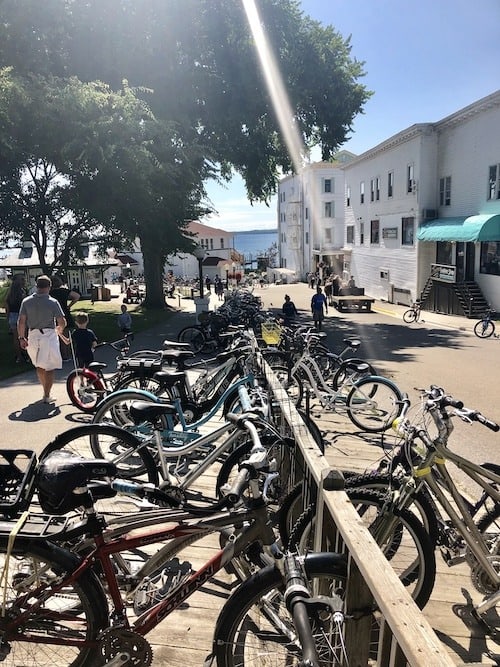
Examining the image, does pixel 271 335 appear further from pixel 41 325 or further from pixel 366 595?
pixel 366 595

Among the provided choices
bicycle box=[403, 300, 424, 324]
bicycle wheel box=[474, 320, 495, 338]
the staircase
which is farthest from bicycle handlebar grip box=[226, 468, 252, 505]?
the staircase

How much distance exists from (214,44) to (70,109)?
963 cm

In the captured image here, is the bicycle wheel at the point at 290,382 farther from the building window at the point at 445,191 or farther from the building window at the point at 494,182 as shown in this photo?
the building window at the point at 445,191

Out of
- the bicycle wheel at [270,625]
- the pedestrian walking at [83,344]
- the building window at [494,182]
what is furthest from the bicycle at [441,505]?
the building window at [494,182]

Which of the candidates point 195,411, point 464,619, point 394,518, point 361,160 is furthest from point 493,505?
point 361,160

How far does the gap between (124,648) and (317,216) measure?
54497 millimetres

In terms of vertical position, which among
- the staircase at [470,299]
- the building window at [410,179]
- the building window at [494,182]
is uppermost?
the building window at [410,179]

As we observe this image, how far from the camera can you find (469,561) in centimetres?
309

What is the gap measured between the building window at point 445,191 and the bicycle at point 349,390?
834 inches

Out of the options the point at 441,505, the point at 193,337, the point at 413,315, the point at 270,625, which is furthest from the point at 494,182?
the point at 270,625

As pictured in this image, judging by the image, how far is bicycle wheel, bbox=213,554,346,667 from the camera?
2.12m

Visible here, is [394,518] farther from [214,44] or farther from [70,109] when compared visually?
[214,44]

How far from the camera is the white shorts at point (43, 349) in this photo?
710 centimetres

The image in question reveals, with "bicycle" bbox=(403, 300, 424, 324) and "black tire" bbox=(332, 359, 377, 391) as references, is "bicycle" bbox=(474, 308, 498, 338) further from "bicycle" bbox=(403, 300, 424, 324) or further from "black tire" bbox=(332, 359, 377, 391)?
"black tire" bbox=(332, 359, 377, 391)
